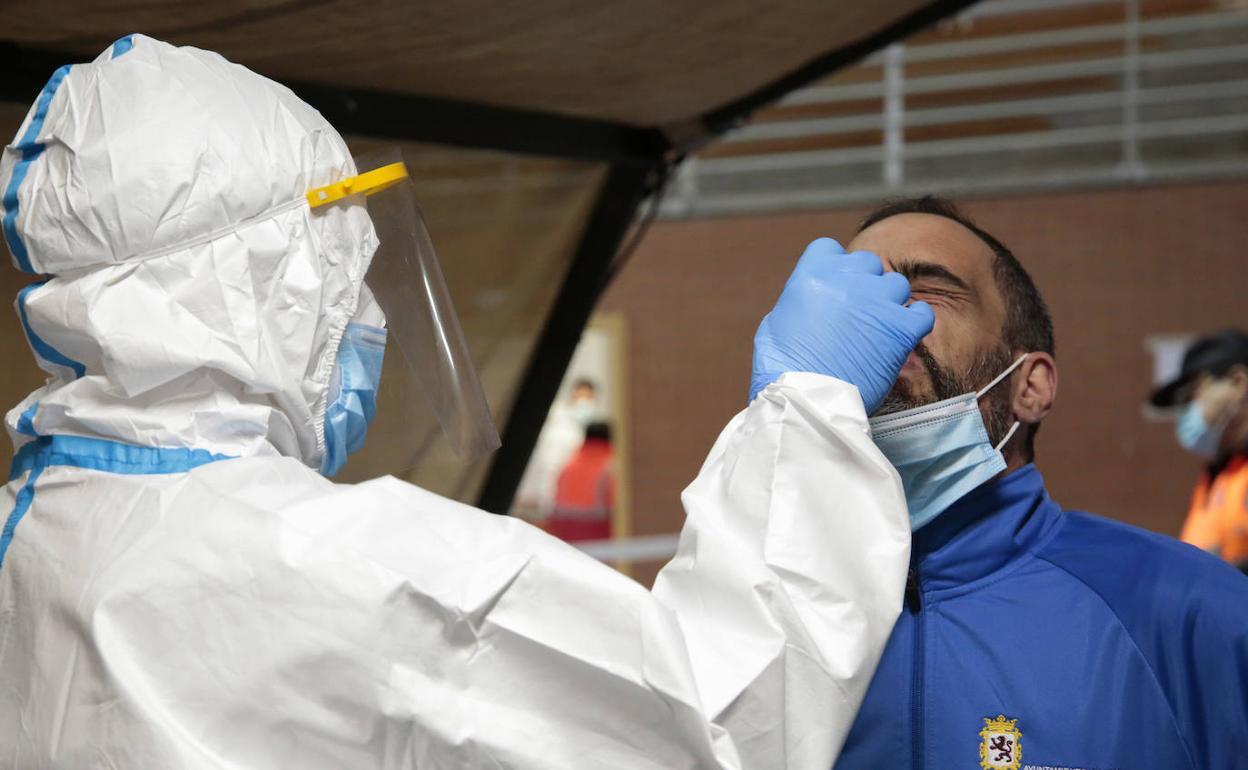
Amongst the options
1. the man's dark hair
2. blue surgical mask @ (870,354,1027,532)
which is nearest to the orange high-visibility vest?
the man's dark hair

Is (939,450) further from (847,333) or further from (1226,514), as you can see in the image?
(1226,514)

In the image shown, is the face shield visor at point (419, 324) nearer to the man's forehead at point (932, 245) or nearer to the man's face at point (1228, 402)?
the man's forehead at point (932, 245)

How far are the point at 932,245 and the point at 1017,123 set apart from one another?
25.5 ft

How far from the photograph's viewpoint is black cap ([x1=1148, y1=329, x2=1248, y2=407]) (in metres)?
4.30

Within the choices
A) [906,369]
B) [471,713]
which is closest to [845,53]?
[906,369]

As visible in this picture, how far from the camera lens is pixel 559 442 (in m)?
9.41

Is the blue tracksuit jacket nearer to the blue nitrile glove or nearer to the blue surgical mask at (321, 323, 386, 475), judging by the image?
the blue nitrile glove

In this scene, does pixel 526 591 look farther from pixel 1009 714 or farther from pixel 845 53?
pixel 845 53

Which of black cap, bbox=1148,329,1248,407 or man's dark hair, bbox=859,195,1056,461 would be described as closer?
man's dark hair, bbox=859,195,1056,461

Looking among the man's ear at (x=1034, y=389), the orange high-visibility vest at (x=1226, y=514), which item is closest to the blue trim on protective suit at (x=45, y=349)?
the man's ear at (x=1034, y=389)

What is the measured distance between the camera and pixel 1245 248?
7.80 metres

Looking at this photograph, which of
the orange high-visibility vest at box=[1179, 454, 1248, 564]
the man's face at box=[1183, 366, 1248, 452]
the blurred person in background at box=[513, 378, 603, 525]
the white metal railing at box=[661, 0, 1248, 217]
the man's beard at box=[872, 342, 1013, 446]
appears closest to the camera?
the man's beard at box=[872, 342, 1013, 446]

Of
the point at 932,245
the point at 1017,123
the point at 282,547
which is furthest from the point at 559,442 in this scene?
the point at 282,547

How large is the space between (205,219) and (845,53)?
158 centimetres
